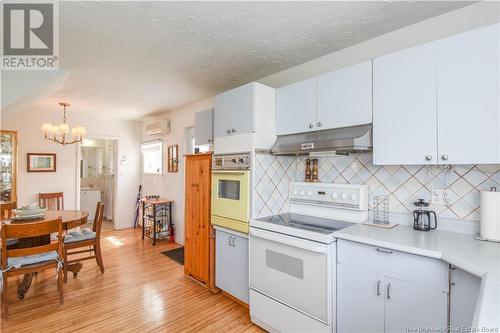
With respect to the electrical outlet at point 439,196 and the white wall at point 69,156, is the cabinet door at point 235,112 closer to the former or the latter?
the electrical outlet at point 439,196

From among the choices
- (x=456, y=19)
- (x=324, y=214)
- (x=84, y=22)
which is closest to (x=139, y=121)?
(x=84, y=22)

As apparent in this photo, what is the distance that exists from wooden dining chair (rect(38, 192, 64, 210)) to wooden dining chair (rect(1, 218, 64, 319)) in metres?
2.38

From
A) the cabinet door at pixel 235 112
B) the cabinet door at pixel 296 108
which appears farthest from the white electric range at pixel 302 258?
the cabinet door at pixel 235 112

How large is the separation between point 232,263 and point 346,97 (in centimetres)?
189

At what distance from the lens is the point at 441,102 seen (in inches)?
62.6

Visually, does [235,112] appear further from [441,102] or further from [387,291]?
[387,291]

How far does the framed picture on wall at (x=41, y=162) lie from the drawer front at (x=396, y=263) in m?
5.01

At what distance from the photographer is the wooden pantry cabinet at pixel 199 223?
110 inches

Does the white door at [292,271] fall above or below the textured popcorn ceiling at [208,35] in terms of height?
below

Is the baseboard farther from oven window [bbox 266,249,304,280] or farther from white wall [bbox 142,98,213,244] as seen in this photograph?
white wall [bbox 142,98,213,244]

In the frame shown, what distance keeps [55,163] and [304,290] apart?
15.9 ft

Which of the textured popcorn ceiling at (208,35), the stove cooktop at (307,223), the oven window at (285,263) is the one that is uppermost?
the textured popcorn ceiling at (208,35)

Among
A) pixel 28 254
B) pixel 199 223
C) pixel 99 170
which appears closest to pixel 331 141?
pixel 199 223

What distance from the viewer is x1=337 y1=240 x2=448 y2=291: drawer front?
1.38m
